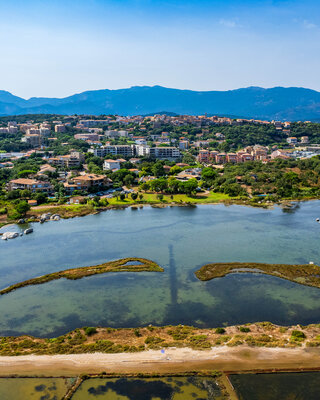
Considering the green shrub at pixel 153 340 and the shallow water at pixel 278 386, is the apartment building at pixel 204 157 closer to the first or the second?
the green shrub at pixel 153 340

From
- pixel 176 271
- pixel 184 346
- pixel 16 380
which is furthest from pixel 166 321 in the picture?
pixel 16 380

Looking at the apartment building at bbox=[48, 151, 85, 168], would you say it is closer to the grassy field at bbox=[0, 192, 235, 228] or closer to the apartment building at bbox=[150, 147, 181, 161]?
the apartment building at bbox=[150, 147, 181, 161]

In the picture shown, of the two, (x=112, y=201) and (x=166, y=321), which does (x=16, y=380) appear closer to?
(x=166, y=321)

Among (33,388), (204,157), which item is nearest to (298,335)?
(33,388)

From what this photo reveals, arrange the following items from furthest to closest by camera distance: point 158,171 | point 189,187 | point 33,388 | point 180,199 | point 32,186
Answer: point 158,171
point 189,187
point 32,186
point 180,199
point 33,388

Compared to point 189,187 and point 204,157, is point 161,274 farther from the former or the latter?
point 204,157

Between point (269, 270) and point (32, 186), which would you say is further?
point (32, 186)

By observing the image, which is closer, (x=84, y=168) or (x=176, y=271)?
(x=176, y=271)
